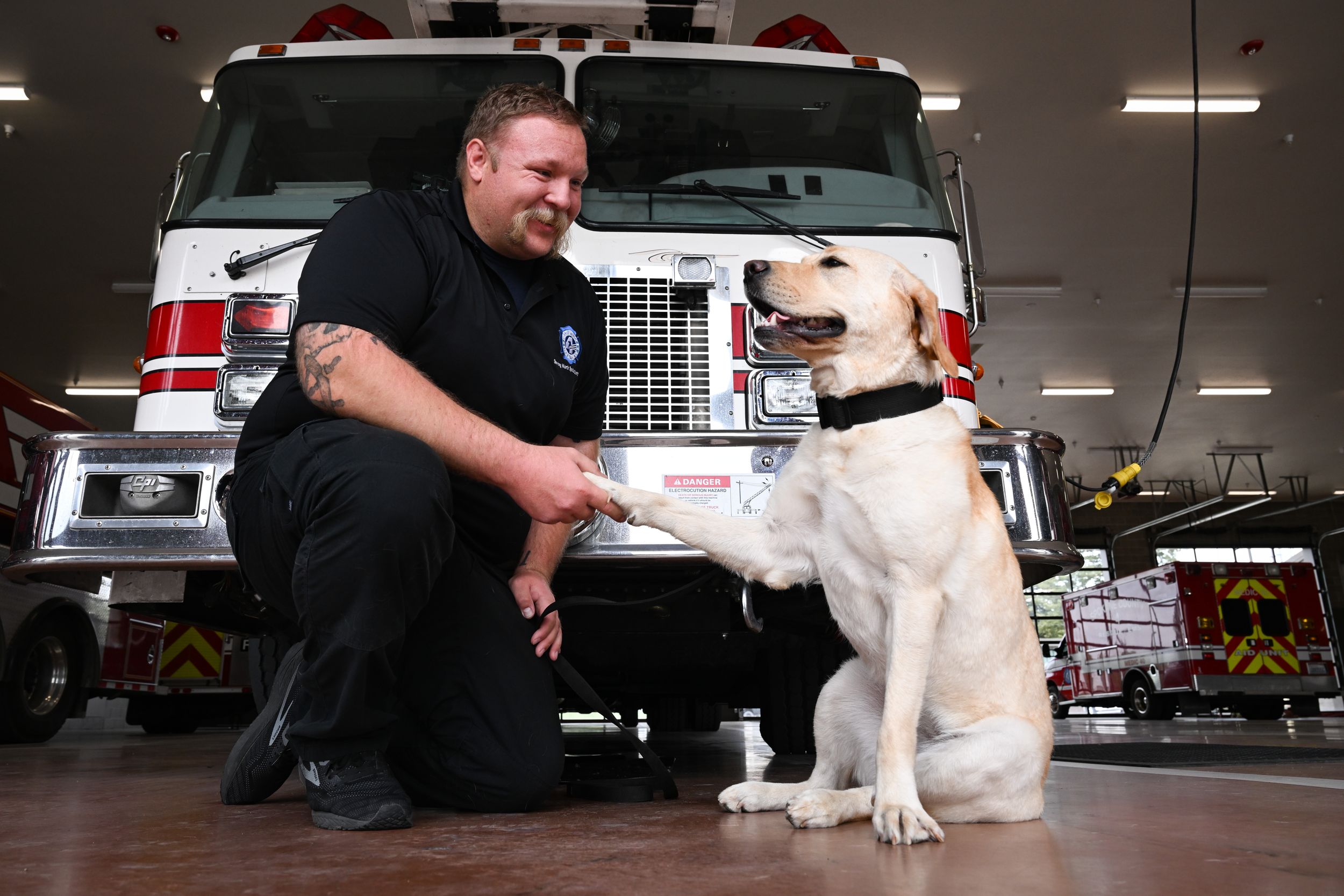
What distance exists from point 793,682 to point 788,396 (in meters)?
1.27

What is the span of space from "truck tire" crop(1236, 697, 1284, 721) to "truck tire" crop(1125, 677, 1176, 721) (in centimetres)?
101

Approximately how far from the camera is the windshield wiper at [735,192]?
3.26m

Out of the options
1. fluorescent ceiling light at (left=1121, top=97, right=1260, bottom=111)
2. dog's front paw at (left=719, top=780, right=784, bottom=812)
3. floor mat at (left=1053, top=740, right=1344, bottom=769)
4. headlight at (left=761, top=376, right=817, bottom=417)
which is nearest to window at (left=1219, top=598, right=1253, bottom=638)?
fluorescent ceiling light at (left=1121, top=97, right=1260, bottom=111)

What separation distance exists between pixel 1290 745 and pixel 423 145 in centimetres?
579

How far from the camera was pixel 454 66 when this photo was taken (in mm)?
3643

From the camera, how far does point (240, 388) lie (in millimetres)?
2945

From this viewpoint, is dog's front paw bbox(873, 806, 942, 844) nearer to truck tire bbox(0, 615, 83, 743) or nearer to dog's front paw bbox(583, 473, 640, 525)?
dog's front paw bbox(583, 473, 640, 525)

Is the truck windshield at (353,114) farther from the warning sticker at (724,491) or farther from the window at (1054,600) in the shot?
the window at (1054,600)

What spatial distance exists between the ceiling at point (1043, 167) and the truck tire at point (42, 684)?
5.61 m

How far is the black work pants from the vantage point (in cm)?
191

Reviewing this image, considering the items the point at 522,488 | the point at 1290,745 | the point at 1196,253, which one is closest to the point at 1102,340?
the point at 1196,253

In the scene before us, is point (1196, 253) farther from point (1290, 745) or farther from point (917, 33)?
point (1290, 745)

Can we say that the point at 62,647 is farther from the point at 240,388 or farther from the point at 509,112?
the point at 509,112

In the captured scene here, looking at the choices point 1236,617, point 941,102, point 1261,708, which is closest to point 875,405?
point 941,102
